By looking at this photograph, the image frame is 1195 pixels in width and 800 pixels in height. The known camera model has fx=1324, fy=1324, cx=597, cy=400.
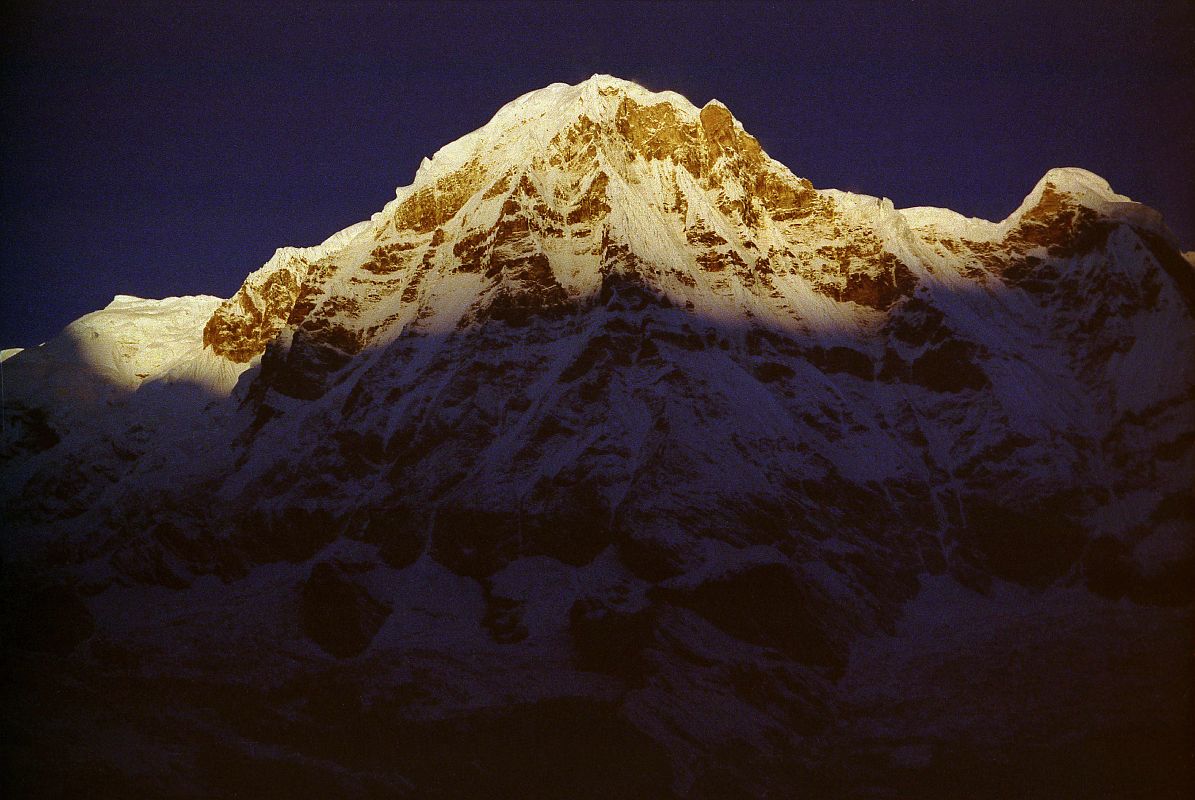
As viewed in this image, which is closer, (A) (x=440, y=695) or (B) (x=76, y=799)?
(B) (x=76, y=799)

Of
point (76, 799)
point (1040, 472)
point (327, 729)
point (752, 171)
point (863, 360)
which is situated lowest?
point (76, 799)

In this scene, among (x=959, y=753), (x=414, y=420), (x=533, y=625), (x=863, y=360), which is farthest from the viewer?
(x=863, y=360)

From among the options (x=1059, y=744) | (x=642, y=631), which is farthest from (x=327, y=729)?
(x=1059, y=744)

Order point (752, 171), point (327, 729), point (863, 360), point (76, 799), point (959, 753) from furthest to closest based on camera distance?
point (752, 171), point (863, 360), point (327, 729), point (959, 753), point (76, 799)

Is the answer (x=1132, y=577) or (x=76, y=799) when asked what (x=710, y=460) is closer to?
(x=1132, y=577)

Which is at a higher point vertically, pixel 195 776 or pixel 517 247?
pixel 517 247

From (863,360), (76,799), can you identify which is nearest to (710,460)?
(863,360)
